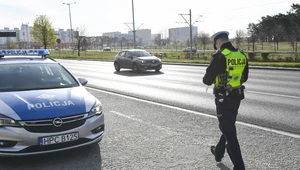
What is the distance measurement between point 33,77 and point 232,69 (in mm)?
3520

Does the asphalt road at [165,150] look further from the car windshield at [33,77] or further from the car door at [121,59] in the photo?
the car door at [121,59]

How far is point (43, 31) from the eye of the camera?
50500 millimetres

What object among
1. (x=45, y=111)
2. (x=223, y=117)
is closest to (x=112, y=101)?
(x=45, y=111)

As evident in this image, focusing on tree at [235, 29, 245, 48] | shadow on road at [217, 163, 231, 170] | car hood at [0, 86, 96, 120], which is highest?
tree at [235, 29, 245, 48]

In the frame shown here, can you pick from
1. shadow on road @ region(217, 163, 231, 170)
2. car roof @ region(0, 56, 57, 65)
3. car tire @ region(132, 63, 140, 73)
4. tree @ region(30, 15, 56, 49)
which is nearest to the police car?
car roof @ region(0, 56, 57, 65)

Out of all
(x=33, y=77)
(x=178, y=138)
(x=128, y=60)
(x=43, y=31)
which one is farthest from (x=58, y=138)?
(x=43, y=31)

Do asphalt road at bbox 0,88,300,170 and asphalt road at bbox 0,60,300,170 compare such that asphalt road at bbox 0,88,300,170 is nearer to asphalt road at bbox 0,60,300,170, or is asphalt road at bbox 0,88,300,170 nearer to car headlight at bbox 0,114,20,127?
asphalt road at bbox 0,60,300,170

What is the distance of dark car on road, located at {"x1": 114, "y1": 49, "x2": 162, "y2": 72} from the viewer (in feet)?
59.9

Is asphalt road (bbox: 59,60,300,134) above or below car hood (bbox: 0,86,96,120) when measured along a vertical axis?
below

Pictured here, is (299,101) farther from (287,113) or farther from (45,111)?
(45,111)

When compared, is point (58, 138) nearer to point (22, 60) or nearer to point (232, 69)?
point (232, 69)

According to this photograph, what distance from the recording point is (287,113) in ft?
22.4

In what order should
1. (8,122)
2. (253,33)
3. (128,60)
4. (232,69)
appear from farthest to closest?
(253,33), (128,60), (8,122), (232,69)

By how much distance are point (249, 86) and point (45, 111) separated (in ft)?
30.1
